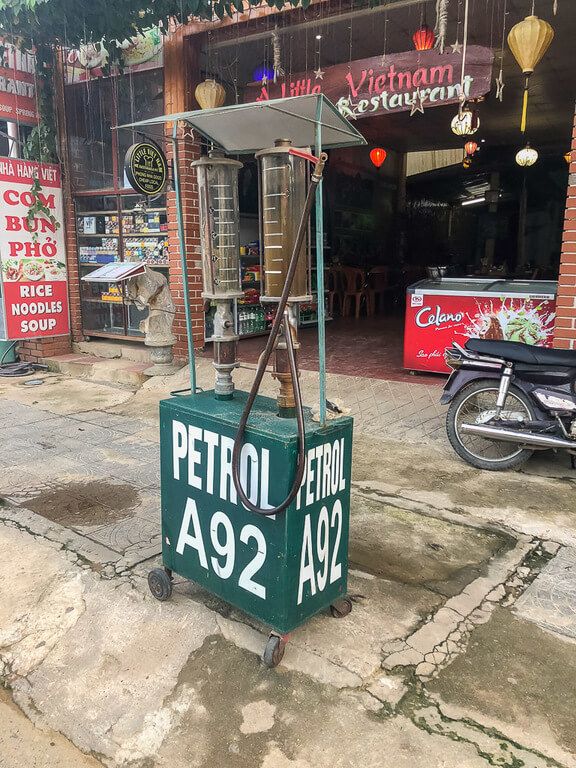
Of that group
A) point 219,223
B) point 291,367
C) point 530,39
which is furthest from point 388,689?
point 530,39

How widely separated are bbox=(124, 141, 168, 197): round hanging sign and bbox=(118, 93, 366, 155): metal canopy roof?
12.7 feet

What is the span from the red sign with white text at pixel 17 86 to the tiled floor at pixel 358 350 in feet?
13.6

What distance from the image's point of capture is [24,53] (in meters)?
8.10

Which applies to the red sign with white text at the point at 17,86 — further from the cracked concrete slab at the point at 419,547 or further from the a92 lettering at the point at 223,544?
the a92 lettering at the point at 223,544

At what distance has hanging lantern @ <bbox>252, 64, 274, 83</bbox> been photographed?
284 inches

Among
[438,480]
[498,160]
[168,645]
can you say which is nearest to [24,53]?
[438,480]

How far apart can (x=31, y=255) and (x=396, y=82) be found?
17.4 ft

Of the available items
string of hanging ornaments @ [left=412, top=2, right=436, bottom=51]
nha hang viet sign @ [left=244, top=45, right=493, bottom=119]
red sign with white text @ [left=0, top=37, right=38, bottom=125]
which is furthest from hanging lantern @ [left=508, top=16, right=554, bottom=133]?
red sign with white text @ [left=0, top=37, right=38, bottom=125]

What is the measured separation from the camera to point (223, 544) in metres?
2.71

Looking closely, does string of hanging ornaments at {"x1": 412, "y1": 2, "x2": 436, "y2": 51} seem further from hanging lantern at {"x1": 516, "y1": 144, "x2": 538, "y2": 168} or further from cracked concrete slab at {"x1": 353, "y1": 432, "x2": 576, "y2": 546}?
hanging lantern at {"x1": 516, "y1": 144, "x2": 538, "y2": 168}

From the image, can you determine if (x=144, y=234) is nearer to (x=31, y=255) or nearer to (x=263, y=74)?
(x=31, y=255)

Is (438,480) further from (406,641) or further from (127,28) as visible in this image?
(127,28)

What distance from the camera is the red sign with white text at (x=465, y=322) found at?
6148 millimetres

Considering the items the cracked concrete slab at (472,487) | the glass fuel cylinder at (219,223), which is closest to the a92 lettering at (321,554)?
the glass fuel cylinder at (219,223)
